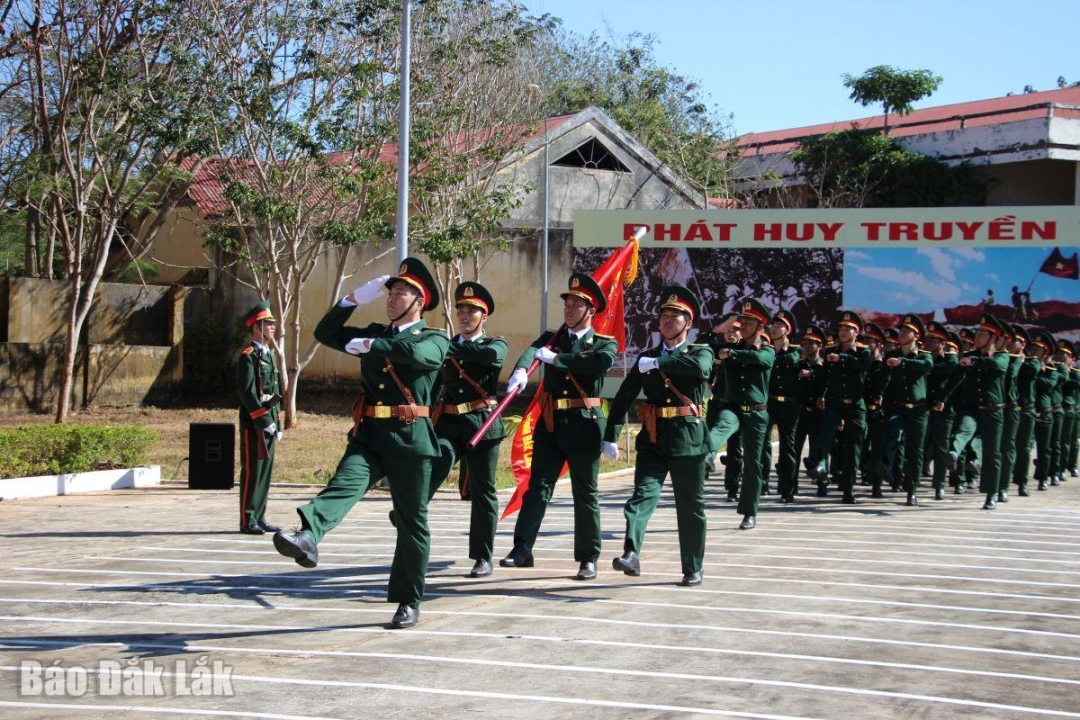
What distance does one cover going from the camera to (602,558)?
9938 mm

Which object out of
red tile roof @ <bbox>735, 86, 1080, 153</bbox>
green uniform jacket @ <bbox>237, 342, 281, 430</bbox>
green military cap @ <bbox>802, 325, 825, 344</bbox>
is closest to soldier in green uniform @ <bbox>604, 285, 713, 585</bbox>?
green uniform jacket @ <bbox>237, 342, 281, 430</bbox>

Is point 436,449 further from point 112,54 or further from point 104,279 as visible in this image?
point 104,279

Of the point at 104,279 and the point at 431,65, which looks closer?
the point at 431,65

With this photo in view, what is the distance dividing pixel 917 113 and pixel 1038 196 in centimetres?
1172

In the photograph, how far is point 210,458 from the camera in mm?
14727

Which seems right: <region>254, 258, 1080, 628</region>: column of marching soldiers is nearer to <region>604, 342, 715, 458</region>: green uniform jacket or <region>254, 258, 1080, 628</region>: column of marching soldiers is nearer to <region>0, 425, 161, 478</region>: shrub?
<region>604, 342, 715, 458</region>: green uniform jacket

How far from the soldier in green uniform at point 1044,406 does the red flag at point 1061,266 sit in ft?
25.6

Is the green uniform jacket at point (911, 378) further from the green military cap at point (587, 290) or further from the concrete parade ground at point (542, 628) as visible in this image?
the green military cap at point (587, 290)

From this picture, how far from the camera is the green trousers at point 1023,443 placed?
14945mm

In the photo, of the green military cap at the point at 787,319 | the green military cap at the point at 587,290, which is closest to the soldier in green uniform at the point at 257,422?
the green military cap at the point at 587,290

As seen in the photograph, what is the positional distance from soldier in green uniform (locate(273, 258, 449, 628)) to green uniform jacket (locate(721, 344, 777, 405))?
16.5 ft

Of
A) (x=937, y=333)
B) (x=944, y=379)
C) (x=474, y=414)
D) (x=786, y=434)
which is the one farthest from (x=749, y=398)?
(x=937, y=333)

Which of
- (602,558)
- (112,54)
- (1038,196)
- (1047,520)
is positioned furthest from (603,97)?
(602,558)

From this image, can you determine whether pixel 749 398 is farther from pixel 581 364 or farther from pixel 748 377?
pixel 581 364
